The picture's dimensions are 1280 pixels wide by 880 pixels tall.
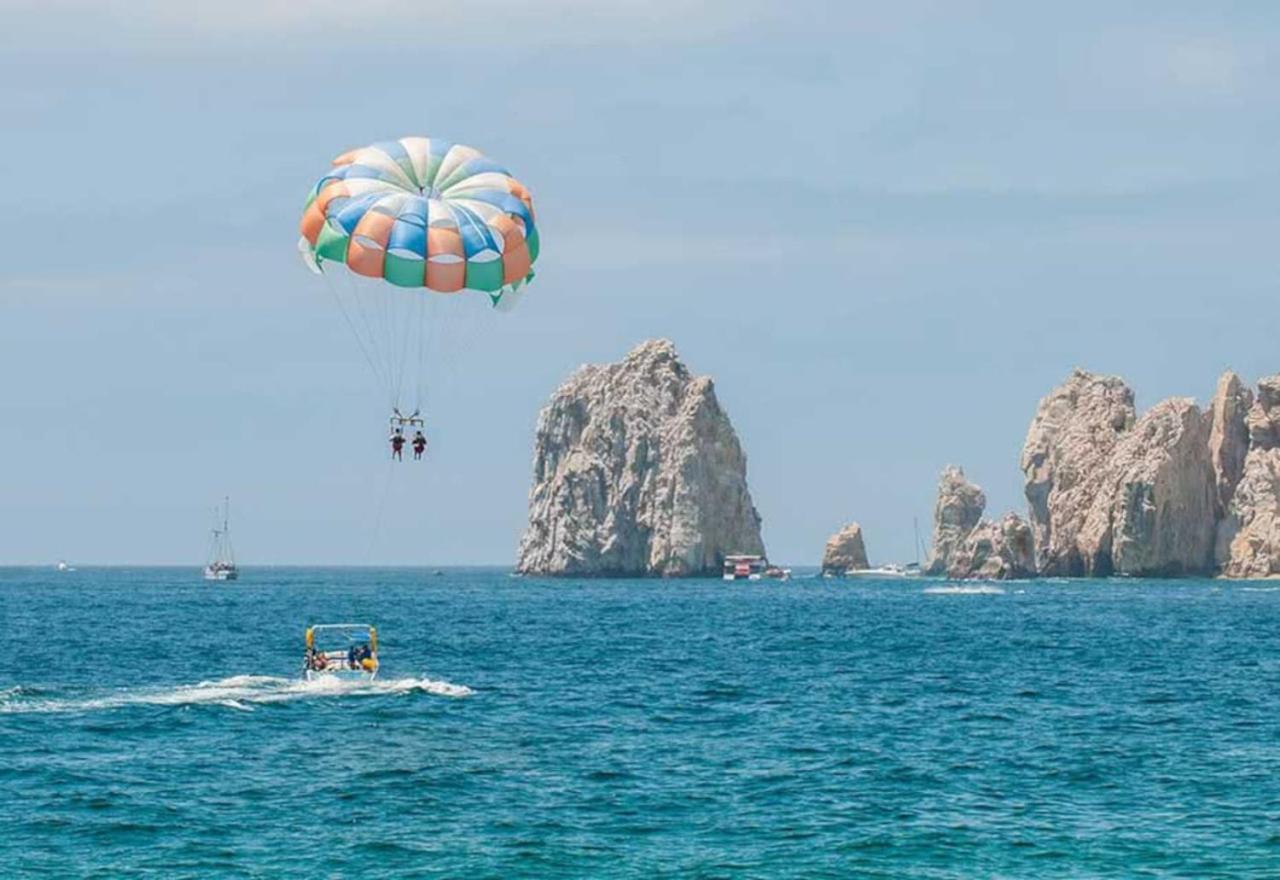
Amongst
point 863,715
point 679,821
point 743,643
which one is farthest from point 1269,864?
point 743,643

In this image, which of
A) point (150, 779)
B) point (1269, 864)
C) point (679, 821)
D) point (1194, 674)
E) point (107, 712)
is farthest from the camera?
point (1194, 674)

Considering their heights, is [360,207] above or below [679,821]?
above

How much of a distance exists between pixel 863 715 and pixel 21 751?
23.2 m

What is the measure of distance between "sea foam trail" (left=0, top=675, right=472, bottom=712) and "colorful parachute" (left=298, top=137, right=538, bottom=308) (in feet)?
48.0

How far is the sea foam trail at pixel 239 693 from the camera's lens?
58.6m

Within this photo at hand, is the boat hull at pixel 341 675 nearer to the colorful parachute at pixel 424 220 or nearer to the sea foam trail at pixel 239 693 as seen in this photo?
the sea foam trail at pixel 239 693

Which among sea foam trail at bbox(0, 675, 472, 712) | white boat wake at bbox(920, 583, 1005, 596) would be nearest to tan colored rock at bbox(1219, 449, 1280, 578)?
white boat wake at bbox(920, 583, 1005, 596)

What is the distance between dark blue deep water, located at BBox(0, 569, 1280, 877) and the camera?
3556 cm

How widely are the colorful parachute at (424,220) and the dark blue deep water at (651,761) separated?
38.8 feet

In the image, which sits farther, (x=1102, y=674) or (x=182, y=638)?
(x=182, y=638)

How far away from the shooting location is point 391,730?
52.1m

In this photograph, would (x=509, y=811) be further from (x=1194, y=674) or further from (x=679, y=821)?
(x=1194, y=674)

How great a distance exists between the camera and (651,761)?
46438 mm

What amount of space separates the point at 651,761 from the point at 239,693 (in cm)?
1977
